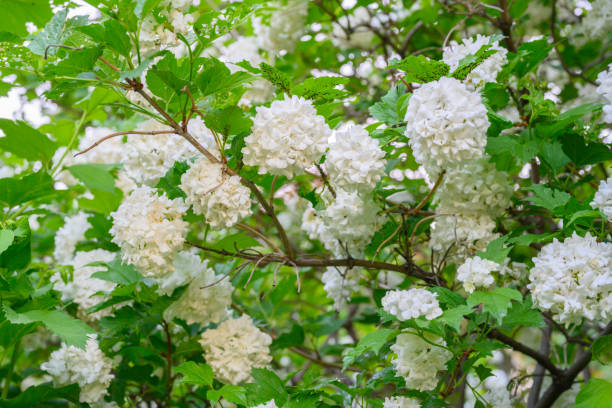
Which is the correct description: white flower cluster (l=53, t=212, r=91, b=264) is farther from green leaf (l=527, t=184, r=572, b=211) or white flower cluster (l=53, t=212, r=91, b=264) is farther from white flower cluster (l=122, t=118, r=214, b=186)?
green leaf (l=527, t=184, r=572, b=211)

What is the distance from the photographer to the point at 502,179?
178 centimetres

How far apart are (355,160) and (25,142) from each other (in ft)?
3.43

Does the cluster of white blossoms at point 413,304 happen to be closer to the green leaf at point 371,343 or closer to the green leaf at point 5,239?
the green leaf at point 371,343

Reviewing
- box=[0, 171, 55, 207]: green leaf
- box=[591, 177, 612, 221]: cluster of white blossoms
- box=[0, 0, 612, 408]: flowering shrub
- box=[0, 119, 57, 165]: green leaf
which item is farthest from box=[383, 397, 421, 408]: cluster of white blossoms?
box=[0, 119, 57, 165]: green leaf

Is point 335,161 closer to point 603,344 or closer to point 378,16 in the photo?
point 603,344

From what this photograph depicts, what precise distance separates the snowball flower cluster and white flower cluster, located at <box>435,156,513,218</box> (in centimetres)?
35

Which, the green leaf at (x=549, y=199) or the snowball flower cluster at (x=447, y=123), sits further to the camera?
the green leaf at (x=549, y=199)

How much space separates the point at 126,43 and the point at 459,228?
1.07m

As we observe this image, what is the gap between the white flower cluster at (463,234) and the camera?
1.76 metres

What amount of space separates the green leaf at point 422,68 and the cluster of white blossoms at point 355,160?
0.64 feet

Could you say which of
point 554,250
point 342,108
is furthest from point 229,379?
point 342,108

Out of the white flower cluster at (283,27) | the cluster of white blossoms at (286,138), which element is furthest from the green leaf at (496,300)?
the white flower cluster at (283,27)

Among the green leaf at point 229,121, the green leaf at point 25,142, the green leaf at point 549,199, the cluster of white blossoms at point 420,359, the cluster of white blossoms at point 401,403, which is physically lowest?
the cluster of white blossoms at point 401,403

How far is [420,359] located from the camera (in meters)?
1.51
